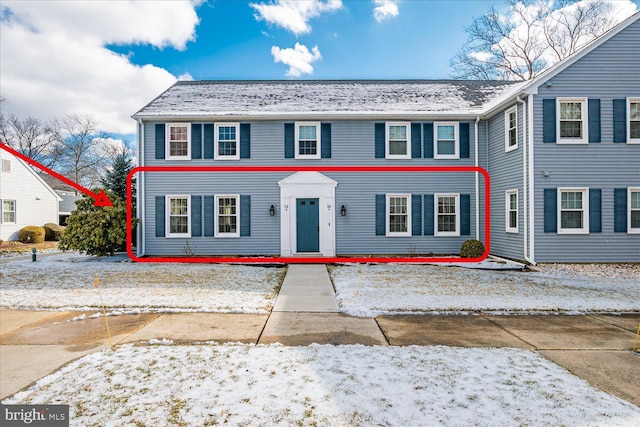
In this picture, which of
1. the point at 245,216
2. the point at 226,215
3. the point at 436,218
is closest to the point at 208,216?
the point at 226,215

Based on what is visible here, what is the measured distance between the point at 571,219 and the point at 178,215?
13649 mm

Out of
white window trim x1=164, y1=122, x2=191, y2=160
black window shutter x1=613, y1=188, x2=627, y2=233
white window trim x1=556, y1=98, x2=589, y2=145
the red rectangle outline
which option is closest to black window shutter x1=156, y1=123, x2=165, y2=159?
white window trim x1=164, y1=122, x2=191, y2=160

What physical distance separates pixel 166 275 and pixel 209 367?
678 cm

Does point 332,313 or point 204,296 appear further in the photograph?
point 204,296

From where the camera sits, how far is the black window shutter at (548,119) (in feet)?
38.3

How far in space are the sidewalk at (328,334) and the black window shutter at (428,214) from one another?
7.40 m

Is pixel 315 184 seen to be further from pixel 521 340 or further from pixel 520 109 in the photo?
pixel 521 340

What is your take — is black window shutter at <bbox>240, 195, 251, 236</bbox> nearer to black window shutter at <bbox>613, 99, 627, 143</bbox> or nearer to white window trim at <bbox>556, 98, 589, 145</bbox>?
white window trim at <bbox>556, 98, 589, 145</bbox>

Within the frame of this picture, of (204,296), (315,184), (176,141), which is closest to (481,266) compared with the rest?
(315,184)

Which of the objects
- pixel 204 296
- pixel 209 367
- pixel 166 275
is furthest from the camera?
pixel 166 275

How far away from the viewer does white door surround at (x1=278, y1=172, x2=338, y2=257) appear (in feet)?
45.0

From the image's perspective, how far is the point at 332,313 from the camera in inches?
257

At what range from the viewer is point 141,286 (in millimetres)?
8727

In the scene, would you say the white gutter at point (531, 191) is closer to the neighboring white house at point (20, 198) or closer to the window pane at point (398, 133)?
the window pane at point (398, 133)
